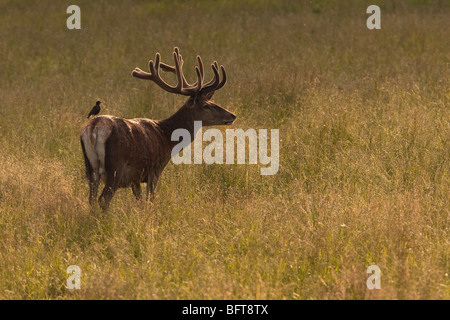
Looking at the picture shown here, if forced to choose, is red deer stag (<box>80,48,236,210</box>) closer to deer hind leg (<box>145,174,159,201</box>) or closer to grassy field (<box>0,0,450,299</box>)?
deer hind leg (<box>145,174,159,201</box>)

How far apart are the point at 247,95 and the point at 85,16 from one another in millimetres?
7695

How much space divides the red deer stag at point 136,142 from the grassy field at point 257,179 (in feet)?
0.86

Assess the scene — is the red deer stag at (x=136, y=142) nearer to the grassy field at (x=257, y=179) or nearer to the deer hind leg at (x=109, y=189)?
the deer hind leg at (x=109, y=189)

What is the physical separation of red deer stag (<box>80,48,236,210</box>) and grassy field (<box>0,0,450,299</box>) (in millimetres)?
263

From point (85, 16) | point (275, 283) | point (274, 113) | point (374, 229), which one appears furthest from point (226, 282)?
point (85, 16)

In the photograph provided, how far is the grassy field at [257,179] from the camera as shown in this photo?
15.3ft

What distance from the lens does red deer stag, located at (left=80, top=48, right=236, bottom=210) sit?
586 centimetres

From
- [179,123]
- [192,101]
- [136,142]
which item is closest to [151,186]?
[136,142]

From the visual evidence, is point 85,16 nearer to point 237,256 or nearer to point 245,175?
point 245,175

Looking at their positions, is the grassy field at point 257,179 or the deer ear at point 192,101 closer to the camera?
the grassy field at point 257,179

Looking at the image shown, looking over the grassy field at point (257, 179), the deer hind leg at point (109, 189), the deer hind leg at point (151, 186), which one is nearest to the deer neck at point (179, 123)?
the grassy field at point (257, 179)

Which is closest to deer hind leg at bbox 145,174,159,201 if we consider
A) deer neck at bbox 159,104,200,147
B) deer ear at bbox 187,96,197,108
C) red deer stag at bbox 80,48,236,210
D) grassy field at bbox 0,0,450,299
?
red deer stag at bbox 80,48,236,210

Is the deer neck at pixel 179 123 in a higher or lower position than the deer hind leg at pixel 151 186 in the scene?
higher

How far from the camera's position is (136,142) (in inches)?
244
